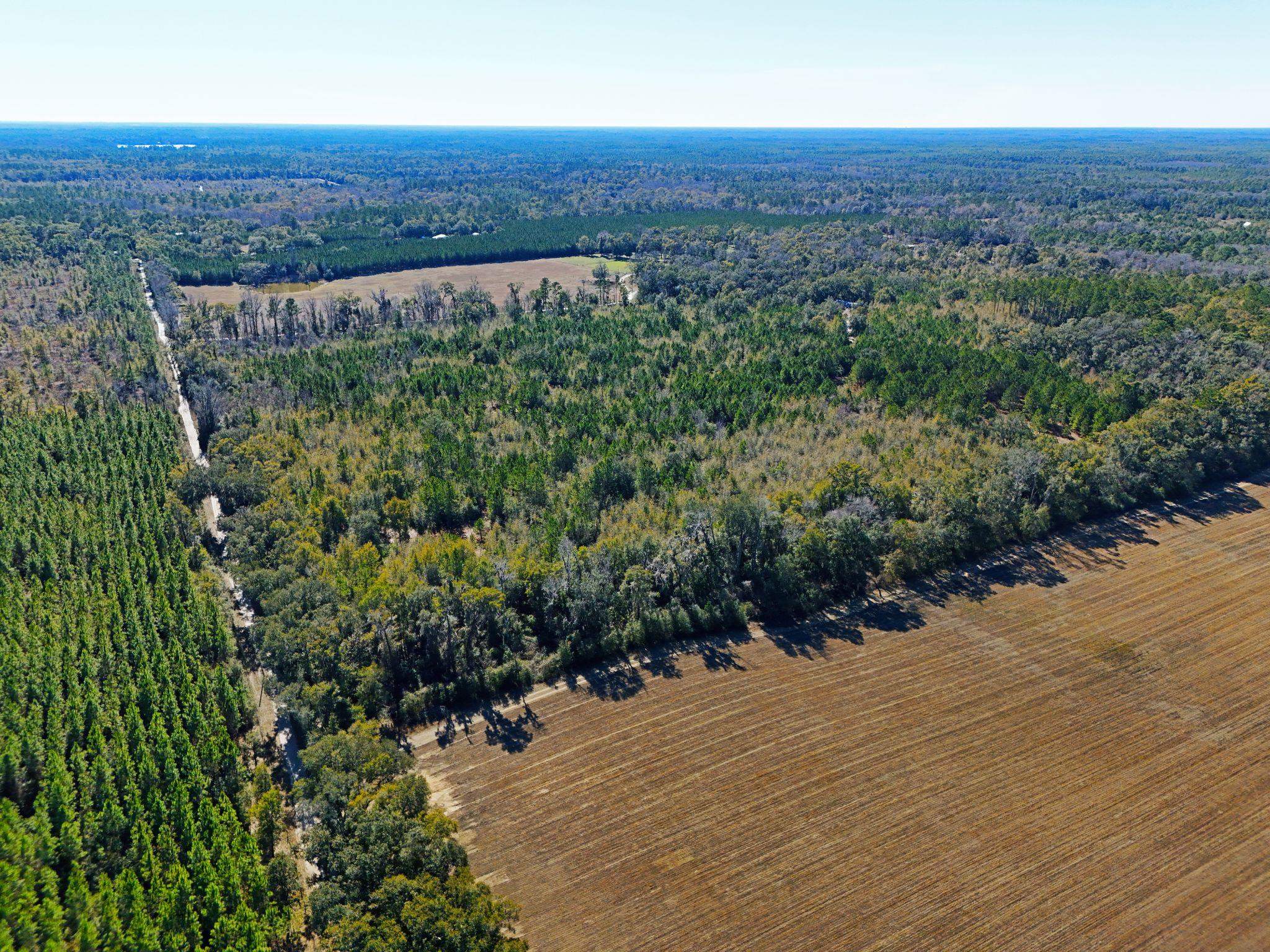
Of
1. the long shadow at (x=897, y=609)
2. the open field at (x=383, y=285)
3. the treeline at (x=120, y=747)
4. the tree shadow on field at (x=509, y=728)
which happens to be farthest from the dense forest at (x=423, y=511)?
the open field at (x=383, y=285)

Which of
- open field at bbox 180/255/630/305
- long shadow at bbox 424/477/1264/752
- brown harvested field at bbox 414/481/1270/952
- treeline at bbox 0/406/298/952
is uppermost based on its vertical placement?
open field at bbox 180/255/630/305

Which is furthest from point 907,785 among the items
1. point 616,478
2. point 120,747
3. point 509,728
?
point 120,747

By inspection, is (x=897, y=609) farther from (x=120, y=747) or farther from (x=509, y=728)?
(x=120, y=747)

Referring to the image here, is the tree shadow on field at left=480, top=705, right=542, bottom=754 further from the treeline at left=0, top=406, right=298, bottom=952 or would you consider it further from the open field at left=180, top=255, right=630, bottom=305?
the open field at left=180, top=255, right=630, bottom=305

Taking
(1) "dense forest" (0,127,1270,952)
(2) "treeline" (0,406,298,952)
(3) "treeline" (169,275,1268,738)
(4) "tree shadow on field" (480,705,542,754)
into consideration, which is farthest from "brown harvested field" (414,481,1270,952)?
(2) "treeline" (0,406,298,952)

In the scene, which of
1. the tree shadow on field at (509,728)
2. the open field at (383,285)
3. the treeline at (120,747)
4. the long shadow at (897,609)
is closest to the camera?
the treeline at (120,747)

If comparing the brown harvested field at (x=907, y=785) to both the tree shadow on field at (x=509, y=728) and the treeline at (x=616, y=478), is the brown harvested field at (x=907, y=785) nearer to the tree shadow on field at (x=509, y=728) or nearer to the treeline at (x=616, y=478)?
the tree shadow on field at (x=509, y=728)

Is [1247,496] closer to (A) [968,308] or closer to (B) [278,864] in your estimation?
(A) [968,308]
